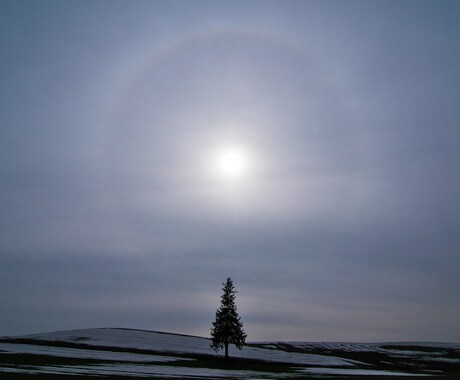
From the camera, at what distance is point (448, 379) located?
5428 cm

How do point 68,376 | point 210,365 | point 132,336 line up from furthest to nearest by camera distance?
point 132,336
point 210,365
point 68,376

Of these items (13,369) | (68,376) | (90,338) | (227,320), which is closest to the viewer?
(68,376)

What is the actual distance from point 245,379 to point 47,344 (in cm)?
4520

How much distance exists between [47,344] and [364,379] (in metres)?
50.6

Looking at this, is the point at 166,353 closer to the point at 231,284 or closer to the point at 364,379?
the point at 231,284

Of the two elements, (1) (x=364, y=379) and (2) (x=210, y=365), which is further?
(2) (x=210, y=365)

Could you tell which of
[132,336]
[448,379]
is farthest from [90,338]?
[448,379]

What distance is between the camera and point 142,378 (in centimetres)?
4159

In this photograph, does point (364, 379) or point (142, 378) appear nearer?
point (142, 378)

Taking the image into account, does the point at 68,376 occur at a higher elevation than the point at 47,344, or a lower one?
lower

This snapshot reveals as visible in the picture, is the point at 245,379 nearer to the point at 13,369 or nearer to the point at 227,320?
the point at 13,369

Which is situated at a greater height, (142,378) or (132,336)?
(132,336)

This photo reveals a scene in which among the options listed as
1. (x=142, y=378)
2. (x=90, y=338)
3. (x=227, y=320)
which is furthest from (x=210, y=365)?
(x=90, y=338)

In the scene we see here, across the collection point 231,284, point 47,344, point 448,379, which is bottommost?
point 448,379
